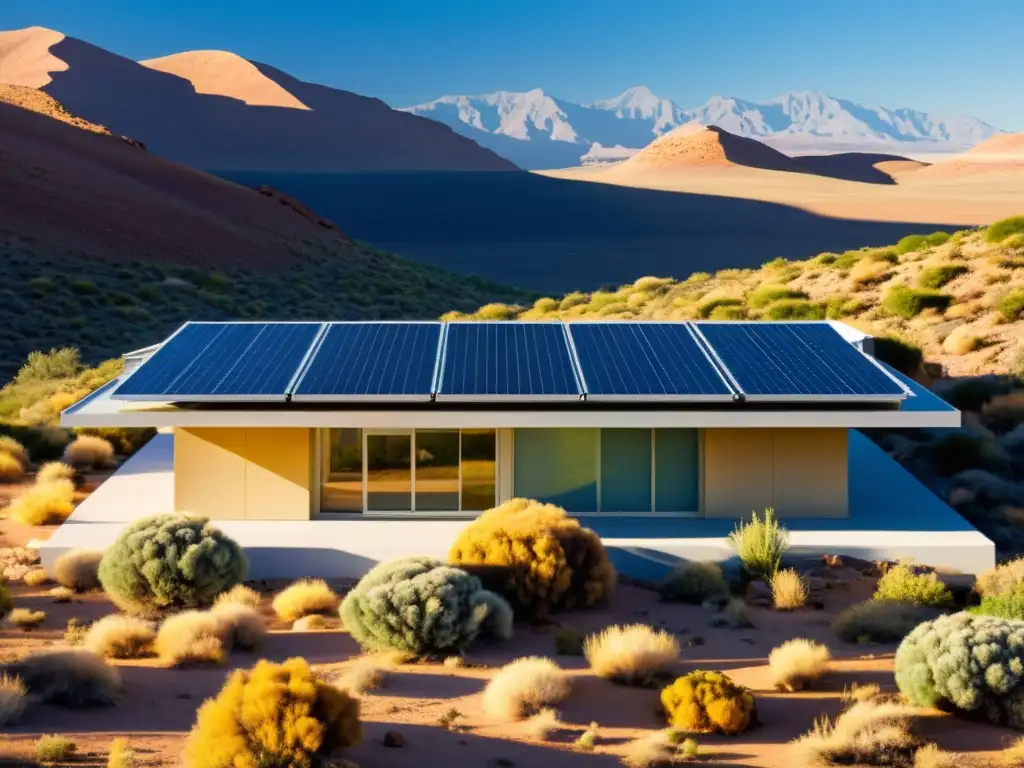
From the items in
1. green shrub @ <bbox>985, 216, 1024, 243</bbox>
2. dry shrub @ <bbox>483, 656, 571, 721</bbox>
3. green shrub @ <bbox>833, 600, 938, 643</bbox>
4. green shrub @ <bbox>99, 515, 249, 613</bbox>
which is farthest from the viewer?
green shrub @ <bbox>985, 216, 1024, 243</bbox>

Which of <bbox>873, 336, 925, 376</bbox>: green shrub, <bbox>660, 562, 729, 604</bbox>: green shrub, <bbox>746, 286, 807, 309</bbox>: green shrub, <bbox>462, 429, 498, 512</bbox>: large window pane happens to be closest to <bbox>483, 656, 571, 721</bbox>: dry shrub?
<bbox>660, 562, 729, 604</bbox>: green shrub

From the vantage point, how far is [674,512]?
21469 mm

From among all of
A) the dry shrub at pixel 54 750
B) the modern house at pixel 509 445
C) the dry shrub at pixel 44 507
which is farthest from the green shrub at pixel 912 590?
the dry shrub at pixel 44 507

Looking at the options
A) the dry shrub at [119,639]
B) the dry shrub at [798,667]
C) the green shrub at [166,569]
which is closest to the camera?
the dry shrub at [798,667]

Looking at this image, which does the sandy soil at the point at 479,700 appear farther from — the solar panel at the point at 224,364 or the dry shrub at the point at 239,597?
the solar panel at the point at 224,364

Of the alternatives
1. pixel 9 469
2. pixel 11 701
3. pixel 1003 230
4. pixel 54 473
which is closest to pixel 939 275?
pixel 1003 230

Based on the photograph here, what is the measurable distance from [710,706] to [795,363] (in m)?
9.51

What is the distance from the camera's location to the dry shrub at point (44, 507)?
75.5 ft

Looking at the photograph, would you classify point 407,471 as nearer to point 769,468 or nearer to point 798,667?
point 769,468

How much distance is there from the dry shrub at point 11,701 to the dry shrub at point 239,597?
4.53m

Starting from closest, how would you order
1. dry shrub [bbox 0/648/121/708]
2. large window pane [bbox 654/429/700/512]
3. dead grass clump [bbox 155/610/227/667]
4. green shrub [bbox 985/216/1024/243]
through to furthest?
dry shrub [bbox 0/648/121/708] → dead grass clump [bbox 155/610/227/667] → large window pane [bbox 654/429/700/512] → green shrub [bbox 985/216/1024/243]

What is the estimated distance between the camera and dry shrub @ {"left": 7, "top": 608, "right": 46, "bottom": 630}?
17.0 m

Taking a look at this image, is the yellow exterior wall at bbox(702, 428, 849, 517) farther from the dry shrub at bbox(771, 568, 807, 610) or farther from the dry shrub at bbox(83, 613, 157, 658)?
the dry shrub at bbox(83, 613, 157, 658)

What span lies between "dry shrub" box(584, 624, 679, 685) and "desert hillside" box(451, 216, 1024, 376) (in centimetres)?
2072
